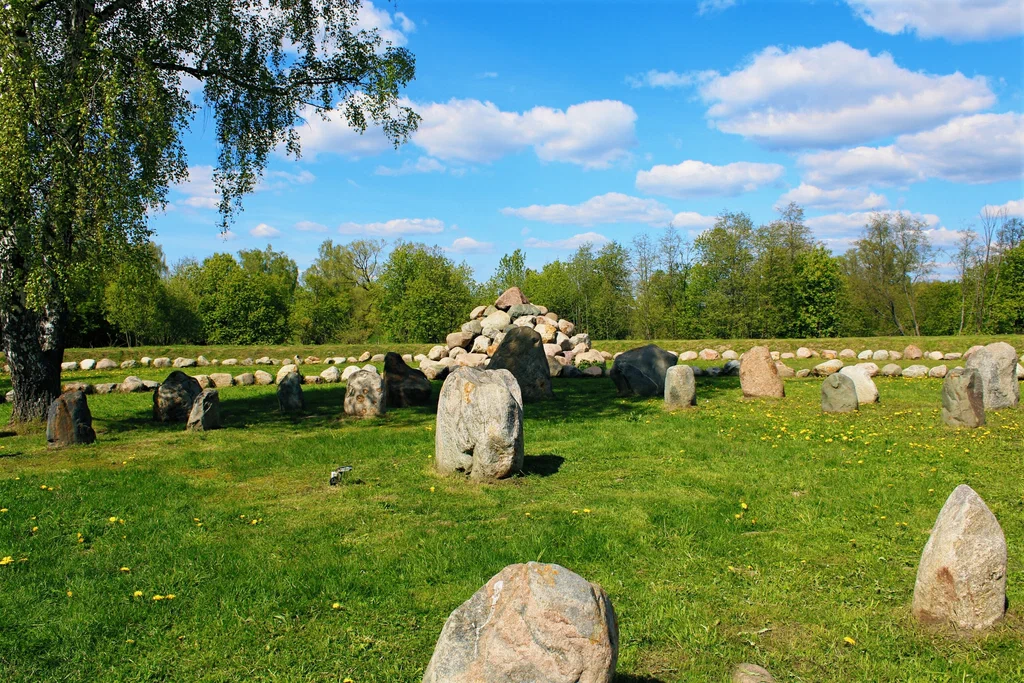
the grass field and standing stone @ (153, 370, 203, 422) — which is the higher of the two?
standing stone @ (153, 370, 203, 422)

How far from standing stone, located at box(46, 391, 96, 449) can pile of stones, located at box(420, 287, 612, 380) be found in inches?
515

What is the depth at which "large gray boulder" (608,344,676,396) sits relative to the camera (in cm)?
1994

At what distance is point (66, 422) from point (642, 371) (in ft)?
46.0

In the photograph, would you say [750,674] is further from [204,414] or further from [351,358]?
[351,358]

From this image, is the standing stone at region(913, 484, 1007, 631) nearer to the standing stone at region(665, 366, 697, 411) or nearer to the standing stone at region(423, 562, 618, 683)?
the standing stone at region(423, 562, 618, 683)

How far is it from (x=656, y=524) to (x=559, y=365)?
17.2m

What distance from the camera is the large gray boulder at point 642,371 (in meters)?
19.9

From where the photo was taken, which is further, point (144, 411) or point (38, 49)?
point (144, 411)

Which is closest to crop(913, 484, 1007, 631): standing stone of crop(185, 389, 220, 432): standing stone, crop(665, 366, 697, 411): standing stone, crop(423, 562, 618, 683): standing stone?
crop(423, 562, 618, 683): standing stone

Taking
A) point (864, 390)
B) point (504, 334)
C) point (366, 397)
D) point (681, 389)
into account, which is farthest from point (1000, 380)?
point (504, 334)

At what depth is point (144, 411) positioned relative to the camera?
18.9m

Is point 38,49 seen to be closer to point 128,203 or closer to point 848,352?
point 128,203

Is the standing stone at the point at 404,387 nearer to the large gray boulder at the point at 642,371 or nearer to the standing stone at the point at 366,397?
the standing stone at the point at 366,397

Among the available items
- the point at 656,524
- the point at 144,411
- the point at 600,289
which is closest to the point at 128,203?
the point at 144,411
